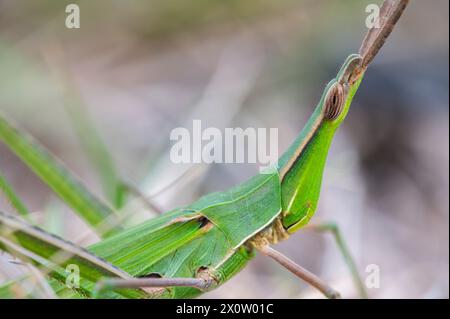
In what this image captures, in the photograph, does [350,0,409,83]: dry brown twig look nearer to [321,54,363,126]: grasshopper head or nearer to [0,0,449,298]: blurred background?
[321,54,363,126]: grasshopper head

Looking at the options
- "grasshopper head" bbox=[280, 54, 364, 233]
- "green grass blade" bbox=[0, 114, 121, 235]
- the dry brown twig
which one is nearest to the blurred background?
"green grass blade" bbox=[0, 114, 121, 235]

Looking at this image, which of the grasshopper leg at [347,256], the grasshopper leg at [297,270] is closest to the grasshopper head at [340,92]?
the grasshopper leg at [297,270]

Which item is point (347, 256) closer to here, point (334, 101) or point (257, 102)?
point (334, 101)

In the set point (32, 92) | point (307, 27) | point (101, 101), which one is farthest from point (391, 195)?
point (32, 92)

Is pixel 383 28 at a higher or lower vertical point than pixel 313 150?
higher

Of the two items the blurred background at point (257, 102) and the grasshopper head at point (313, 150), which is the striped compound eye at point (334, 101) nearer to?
the grasshopper head at point (313, 150)

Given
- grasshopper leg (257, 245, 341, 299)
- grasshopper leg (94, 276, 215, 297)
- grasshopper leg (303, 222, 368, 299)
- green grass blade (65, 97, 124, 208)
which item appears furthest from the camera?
green grass blade (65, 97, 124, 208)

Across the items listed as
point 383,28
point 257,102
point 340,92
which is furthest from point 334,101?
point 257,102
